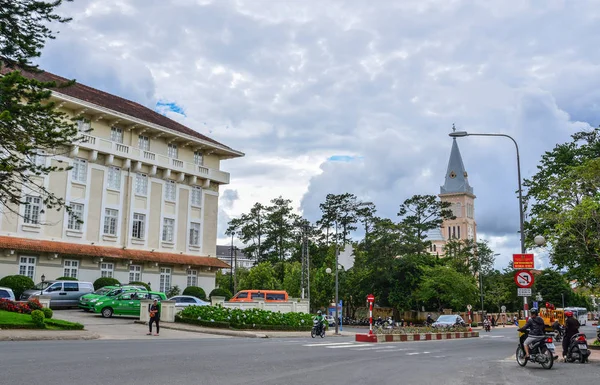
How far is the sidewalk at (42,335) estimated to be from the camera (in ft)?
61.9

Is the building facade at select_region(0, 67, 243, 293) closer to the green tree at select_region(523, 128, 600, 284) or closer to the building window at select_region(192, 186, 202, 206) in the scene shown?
the building window at select_region(192, 186, 202, 206)

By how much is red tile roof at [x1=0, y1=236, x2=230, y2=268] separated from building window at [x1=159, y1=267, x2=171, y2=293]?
127cm

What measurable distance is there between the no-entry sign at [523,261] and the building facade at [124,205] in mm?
27626

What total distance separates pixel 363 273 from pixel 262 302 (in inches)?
1086

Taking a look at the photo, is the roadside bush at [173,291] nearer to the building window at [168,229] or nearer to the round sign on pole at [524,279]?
the building window at [168,229]

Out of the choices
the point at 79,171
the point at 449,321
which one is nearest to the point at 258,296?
the point at 449,321

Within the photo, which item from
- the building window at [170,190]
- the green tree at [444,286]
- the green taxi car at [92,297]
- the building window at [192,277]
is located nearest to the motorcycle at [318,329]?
the green taxi car at [92,297]

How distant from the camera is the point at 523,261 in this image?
20469 mm

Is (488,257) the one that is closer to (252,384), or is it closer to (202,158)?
(202,158)

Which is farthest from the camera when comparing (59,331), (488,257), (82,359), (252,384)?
(488,257)

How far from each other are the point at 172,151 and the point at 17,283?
18.3m

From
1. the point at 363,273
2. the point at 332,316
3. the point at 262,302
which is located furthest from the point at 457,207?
the point at 262,302

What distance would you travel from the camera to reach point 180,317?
100.0 ft

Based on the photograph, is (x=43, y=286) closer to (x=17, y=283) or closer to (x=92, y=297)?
(x=17, y=283)
